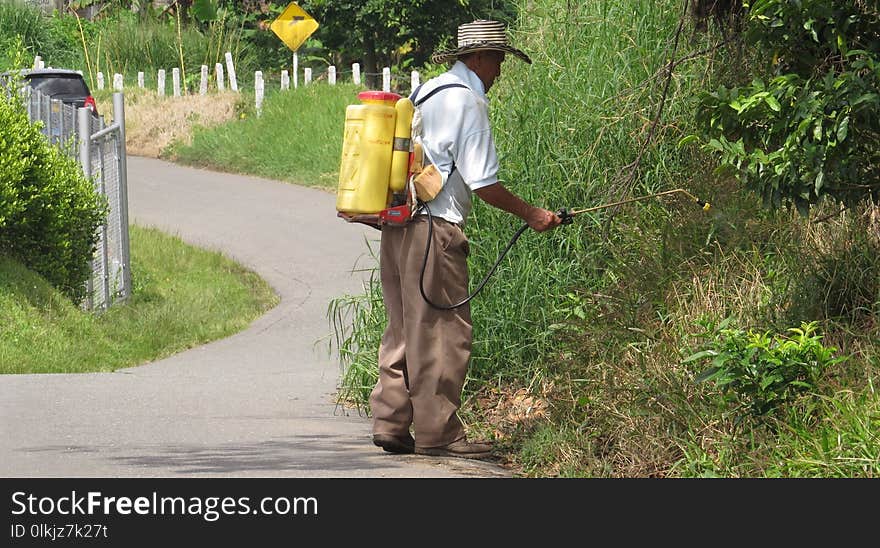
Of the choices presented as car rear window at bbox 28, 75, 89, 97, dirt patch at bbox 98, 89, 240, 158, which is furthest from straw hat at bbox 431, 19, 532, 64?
dirt patch at bbox 98, 89, 240, 158

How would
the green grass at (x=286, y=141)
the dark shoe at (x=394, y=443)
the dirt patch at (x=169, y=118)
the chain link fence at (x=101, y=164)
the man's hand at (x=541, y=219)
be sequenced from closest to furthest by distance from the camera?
the man's hand at (x=541, y=219), the dark shoe at (x=394, y=443), the chain link fence at (x=101, y=164), the green grass at (x=286, y=141), the dirt patch at (x=169, y=118)

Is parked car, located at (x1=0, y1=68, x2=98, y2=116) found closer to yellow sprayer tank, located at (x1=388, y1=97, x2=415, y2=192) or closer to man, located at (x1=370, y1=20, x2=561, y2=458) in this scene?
man, located at (x1=370, y1=20, x2=561, y2=458)

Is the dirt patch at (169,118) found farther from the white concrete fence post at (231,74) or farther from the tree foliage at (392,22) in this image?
the tree foliage at (392,22)

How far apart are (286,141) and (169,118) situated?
3555 millimetres

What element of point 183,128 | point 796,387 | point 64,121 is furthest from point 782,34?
point 183,128

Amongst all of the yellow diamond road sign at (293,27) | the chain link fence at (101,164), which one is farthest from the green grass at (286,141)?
the chain link fence at (101,164)

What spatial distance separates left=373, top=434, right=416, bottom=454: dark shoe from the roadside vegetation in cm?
48

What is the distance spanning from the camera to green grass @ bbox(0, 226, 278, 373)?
467 inches

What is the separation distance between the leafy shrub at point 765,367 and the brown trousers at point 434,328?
3.97 ft

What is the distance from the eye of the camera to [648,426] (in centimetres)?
674

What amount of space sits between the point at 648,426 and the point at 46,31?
36.2 metres

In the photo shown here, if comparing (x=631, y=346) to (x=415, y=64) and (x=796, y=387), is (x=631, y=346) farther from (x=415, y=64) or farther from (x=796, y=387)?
(x=415, y=64)

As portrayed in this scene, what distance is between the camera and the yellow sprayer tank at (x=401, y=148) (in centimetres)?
691

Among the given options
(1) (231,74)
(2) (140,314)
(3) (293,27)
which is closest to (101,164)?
(2) (140,314)
